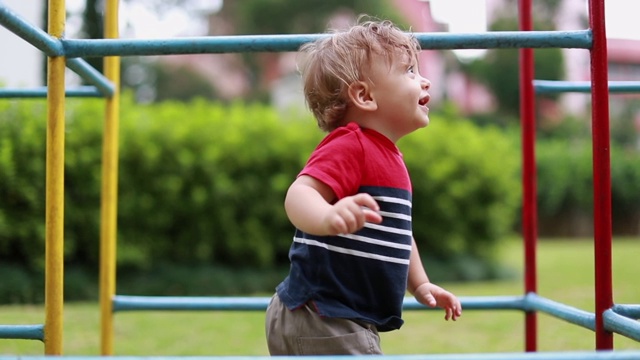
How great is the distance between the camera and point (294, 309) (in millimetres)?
1465

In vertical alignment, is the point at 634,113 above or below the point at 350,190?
above

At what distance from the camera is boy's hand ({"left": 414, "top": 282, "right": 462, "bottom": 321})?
161 cm

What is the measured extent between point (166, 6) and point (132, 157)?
19.1 metres

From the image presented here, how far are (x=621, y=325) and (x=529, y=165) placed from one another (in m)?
1.15

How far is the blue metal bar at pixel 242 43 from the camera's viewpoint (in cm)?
155

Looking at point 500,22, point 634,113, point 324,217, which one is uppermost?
point 500,22

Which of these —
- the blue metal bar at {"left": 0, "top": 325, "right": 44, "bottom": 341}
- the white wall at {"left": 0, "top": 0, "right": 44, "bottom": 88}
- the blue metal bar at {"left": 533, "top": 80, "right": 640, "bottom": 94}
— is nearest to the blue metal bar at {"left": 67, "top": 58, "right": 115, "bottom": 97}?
the blue metal bar at {"left": 0, "top": 325, "right": 44, "bottom": 341}

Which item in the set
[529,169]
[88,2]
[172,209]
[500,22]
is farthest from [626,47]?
[529,169]

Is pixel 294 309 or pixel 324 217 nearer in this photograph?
pixel 324 217

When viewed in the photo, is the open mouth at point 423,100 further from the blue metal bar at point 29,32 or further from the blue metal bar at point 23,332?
the blue metal bar at point 23,332

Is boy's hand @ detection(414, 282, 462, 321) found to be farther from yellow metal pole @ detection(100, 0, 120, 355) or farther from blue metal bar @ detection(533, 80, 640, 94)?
yellow metal pole @ detection(100, 0, 120, 355)

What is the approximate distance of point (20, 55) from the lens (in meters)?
8.38

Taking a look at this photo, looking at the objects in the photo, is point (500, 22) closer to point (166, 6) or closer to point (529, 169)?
point (166, 6)

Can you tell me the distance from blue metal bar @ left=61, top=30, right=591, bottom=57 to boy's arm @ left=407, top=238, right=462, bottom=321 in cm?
42
